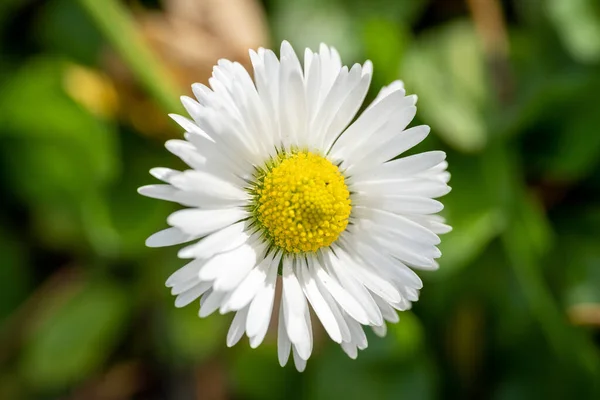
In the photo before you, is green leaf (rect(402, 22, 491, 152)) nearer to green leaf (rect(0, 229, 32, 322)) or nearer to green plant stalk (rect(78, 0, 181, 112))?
green plant stalk (rect(78, 0, 181, 112))

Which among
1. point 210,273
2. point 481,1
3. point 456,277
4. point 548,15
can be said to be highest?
point 481,1

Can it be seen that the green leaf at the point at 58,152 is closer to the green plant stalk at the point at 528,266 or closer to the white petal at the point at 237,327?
the white petal at the point at 237,327

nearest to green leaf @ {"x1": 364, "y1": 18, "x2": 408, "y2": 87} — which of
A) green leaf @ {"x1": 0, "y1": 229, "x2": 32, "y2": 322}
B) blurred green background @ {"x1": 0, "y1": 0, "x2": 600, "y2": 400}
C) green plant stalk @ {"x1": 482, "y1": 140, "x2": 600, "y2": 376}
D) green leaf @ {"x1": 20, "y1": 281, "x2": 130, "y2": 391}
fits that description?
blurred green background @ {"x1": 0, "y1": 0, "x2": 600, "y2": 400}

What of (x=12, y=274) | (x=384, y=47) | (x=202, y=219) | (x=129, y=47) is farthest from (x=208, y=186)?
(x=12, y=274)

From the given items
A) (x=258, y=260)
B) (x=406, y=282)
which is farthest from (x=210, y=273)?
(x=406, y=282)

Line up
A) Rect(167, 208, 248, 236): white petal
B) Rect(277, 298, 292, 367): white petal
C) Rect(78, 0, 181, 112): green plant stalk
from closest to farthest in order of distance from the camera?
Rect(167, 208, 248, 236): white petal < Rect(277, 298, 292, 367): white petal < Rect(78, 0, 181, 112): green plant stalk

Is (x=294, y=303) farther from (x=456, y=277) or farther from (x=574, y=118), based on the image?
(x=574, y=118)

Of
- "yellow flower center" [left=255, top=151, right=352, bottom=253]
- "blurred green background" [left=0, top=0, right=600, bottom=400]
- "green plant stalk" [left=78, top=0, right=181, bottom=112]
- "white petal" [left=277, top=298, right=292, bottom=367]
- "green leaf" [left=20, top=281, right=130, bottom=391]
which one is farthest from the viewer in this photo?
"green leaf" [left=20, top=281, right=130, bottom=391]

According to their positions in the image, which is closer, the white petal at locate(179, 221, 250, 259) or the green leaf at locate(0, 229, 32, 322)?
the white petal at locate(179, 221, 250, 259)

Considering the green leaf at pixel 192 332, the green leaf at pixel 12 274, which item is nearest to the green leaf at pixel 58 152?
the green leaf at pixel 12 274
